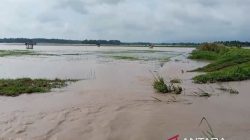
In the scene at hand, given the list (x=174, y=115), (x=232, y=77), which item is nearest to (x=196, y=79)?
(x=232, y=77)

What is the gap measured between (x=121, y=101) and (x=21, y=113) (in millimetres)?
3319

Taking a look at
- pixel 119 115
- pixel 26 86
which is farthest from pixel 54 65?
pixel 119 115

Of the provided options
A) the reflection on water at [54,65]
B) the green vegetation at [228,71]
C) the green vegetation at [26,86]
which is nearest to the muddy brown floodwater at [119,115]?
the green vegetation at [26,86]

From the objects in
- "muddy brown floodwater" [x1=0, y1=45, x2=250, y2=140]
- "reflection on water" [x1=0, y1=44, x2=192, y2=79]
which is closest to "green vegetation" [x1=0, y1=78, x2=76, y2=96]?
"muddy brown floodwater" [x1=0, y1=45, x2=250, y2=140]

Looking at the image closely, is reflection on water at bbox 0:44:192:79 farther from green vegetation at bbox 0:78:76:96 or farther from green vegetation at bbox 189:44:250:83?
green vegetation at bbox 189:44:250:83

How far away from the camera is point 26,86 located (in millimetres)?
14219

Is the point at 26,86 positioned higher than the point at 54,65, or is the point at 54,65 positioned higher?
the point at 26,86

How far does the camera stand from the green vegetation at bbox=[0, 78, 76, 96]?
13.2 meters

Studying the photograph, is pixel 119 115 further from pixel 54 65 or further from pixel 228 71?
pixel 54 65

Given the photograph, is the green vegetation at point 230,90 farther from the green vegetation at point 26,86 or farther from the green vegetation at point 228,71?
the green vegetation at point 26,86

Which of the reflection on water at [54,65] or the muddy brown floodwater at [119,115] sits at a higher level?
the muddy brown floodwater at [119,115]

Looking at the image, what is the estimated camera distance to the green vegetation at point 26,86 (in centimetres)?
1323

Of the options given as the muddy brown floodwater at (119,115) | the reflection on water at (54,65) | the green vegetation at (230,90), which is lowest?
the reflection on water at (54,65)

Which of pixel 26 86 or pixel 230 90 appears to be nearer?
pixel 230 90
